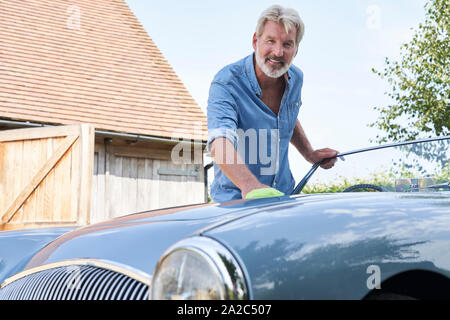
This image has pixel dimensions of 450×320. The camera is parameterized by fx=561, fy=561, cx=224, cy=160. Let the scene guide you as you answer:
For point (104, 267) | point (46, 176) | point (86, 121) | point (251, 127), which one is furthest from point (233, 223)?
point (86, 121)

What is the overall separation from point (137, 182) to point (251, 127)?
25.3 feet

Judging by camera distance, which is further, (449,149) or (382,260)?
(449,149)

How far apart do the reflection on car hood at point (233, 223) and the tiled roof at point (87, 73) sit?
7629mm

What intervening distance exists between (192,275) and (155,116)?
31.3 ft

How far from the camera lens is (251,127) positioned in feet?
9.59

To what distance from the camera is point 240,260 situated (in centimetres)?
130

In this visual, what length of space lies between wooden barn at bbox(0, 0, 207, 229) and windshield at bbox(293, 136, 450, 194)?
472 centimetres

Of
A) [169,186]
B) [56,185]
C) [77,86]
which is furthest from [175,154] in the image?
[56,185]

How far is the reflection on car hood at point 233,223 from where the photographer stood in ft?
4.70

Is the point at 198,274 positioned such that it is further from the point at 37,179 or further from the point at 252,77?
the point at 37,179

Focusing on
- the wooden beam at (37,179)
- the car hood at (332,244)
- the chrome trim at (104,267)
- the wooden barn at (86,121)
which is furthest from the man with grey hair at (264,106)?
the wooden beam at (37,179)

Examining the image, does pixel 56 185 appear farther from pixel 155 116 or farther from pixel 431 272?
pixel 431 272

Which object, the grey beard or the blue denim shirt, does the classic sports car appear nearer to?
the blue denim shirt
